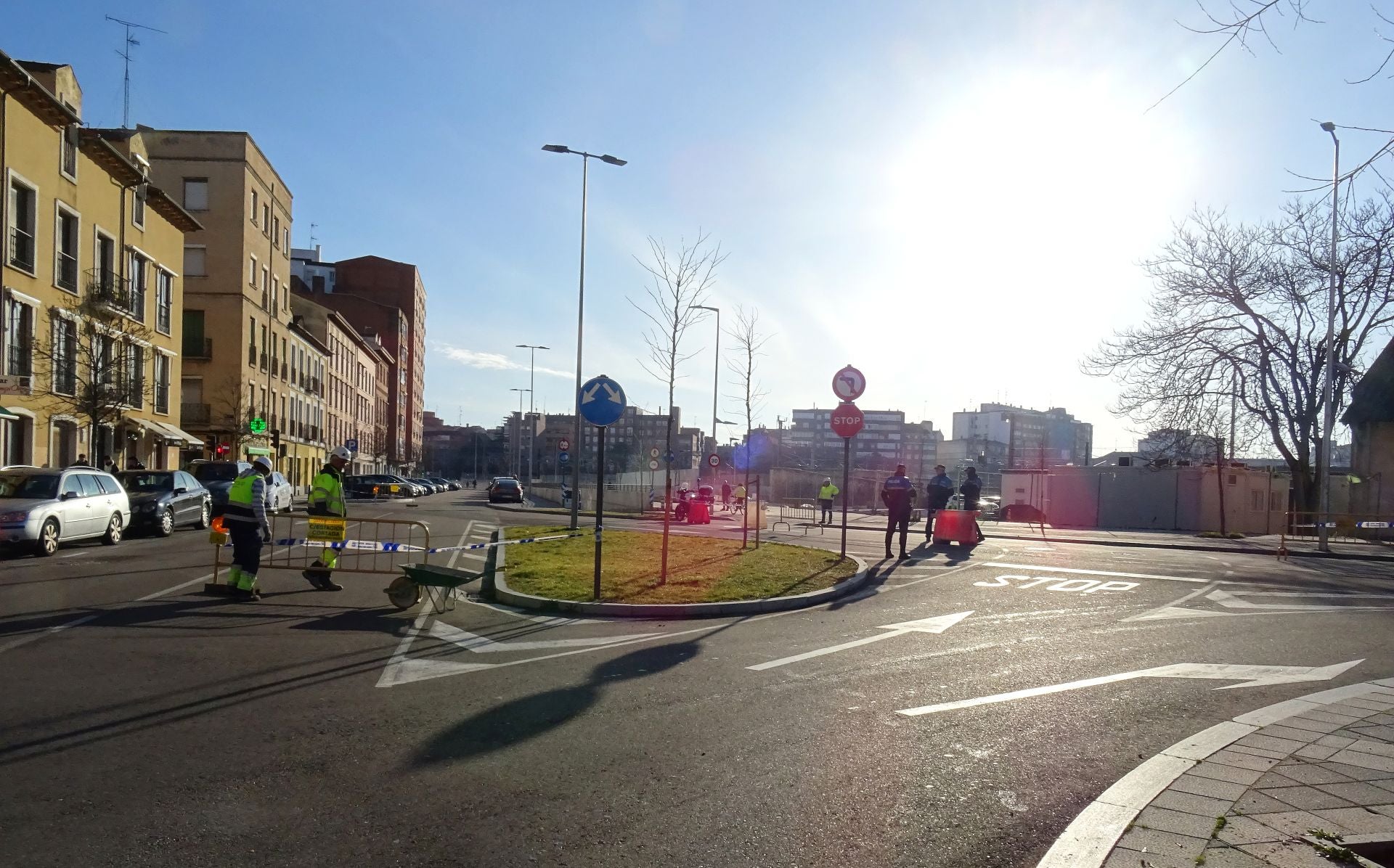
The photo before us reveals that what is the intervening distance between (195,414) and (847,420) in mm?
42143

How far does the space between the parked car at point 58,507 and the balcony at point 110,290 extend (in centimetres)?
1056

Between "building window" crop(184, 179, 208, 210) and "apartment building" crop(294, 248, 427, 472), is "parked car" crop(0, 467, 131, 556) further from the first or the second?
"apartment building" crop(294, 248, 427, 472)

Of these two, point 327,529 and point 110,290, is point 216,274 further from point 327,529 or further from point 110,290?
point 327,529

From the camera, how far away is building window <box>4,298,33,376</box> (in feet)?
86.5

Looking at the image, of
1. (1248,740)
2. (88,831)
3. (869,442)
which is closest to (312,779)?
(88,831)

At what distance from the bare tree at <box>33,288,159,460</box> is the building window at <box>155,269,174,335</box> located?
8027mm

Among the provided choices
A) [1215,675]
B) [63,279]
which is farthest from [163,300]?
[1215,675]

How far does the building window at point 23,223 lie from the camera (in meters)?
26.6

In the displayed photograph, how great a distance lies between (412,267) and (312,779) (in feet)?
341

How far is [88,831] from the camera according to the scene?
4.13 meters

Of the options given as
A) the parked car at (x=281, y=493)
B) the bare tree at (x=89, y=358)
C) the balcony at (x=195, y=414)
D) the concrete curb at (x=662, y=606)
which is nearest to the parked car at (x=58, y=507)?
the bare tree at (x=89, y=358)

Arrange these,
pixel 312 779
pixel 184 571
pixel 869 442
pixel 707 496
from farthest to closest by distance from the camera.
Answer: pixel 869 442, pixel 707 496, pixel 184 571, pixel 312 779

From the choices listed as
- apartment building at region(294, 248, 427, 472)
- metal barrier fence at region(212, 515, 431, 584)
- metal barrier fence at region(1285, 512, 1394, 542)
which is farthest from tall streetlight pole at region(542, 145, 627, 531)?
apartment building at region(294, 248, 427, 472)

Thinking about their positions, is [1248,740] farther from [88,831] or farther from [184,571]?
[184,571]
